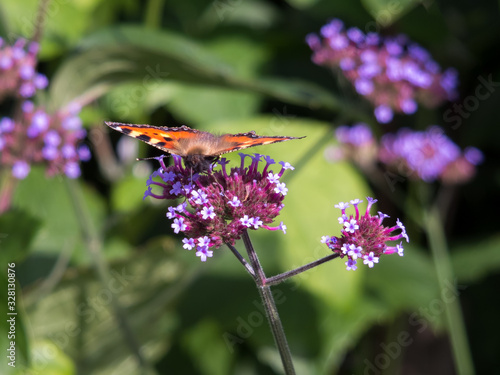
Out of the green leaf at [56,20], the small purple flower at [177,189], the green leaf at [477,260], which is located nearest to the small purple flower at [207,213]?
the small purple flower at [177,189]

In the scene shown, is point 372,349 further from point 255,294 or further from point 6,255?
point 6,255

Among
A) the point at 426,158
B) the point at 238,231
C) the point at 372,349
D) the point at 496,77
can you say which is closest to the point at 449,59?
the point at 496,77

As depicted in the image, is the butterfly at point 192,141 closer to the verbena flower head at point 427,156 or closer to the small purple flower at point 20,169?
the small purple flower at point 20,169

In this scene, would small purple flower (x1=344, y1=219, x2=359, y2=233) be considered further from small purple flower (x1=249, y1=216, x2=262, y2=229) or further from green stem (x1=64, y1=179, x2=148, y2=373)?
green stem (x1=64, y1=179, x2=148, y2=373)

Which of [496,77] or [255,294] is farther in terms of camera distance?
[496,77]

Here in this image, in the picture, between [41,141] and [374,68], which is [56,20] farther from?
[374,68]

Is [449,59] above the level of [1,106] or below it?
below
